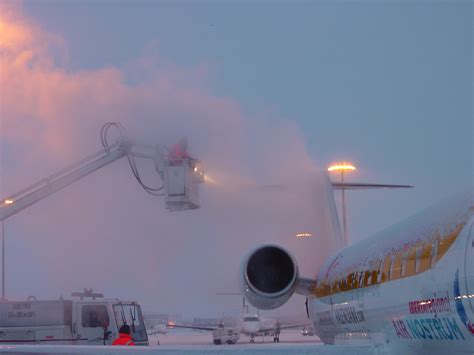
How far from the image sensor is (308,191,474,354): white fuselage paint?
806cm

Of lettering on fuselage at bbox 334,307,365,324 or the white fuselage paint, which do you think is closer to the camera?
the white fuselage paint

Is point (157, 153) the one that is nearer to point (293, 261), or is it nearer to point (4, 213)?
point (4, 213)

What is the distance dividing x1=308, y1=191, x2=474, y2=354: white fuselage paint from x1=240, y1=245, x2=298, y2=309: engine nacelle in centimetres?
230

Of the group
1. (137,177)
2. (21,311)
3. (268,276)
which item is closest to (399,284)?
(268,276)

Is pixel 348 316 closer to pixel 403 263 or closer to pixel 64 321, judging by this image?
pixel 403 263

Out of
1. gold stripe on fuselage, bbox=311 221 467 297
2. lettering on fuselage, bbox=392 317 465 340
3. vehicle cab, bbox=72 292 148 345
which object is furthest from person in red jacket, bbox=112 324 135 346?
lettering on fuselage, bbox=392 317 465 340

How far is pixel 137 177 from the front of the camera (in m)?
21.0

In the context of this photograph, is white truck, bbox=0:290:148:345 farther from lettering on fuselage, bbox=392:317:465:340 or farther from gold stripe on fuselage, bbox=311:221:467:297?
lettering on fuselage, bbox=392:317:465:340

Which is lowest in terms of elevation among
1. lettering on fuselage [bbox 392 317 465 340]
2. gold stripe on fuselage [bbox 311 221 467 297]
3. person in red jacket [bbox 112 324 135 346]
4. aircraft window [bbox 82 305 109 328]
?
person in red jacket [bbox 112 324 135 346]

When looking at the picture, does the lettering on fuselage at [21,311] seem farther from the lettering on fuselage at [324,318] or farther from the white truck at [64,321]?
the lettering on fuselage at [324,318]

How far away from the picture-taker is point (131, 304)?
56.3ft

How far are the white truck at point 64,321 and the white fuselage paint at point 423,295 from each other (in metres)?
5.24

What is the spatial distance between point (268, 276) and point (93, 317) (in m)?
3.67

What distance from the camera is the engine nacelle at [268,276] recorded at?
15523mm
